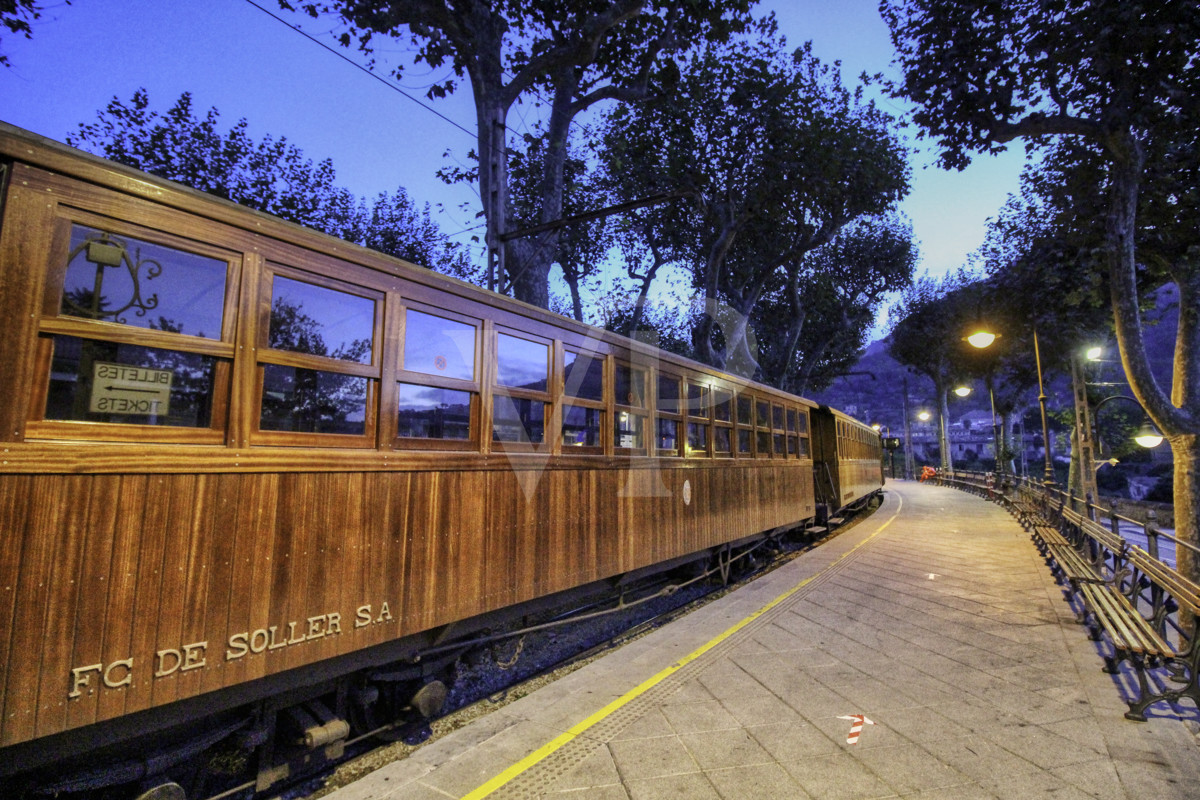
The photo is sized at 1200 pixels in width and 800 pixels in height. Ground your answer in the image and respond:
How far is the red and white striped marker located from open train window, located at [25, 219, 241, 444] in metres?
3.70

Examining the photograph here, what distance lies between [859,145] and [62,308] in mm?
19771

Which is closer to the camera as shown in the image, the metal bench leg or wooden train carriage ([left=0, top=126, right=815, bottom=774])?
wooden train carriage ([left=0, top=126, right=815, bottom=774])

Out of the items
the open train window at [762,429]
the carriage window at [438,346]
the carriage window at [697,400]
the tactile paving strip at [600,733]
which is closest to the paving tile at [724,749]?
the tactile paving strip at [600,733]

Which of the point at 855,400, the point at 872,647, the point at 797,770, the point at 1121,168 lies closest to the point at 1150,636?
the point at 872,647

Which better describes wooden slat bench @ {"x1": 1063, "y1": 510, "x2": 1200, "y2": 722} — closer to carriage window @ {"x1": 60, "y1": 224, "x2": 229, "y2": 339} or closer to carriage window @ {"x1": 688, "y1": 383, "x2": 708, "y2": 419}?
carriage window @ {"x1": 688, "y1": 383, "x2": 708, "y2": 419}

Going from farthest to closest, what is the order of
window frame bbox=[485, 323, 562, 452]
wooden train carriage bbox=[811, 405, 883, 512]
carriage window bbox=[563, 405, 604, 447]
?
wooden train carriage bbox=[811, 405, 883, 512] → carriage window bbox=[563, 405, 604, 447] → window frame bbox=[485, 323, 562, 452]

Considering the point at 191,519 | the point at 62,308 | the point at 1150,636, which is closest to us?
the point at 62,308

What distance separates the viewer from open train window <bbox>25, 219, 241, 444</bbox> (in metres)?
2.13

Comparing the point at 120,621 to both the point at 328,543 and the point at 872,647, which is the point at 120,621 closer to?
the point at 328,543

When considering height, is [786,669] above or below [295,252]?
below

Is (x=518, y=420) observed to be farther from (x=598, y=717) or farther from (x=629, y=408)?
(x=598, y=717)

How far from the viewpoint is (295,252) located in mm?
2824

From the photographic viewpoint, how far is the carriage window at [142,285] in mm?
2195

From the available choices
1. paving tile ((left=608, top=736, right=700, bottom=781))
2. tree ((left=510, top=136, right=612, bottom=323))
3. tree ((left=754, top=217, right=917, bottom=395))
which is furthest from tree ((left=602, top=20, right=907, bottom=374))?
paving tile ((left=608, top=736, right=700, bottom=781))
